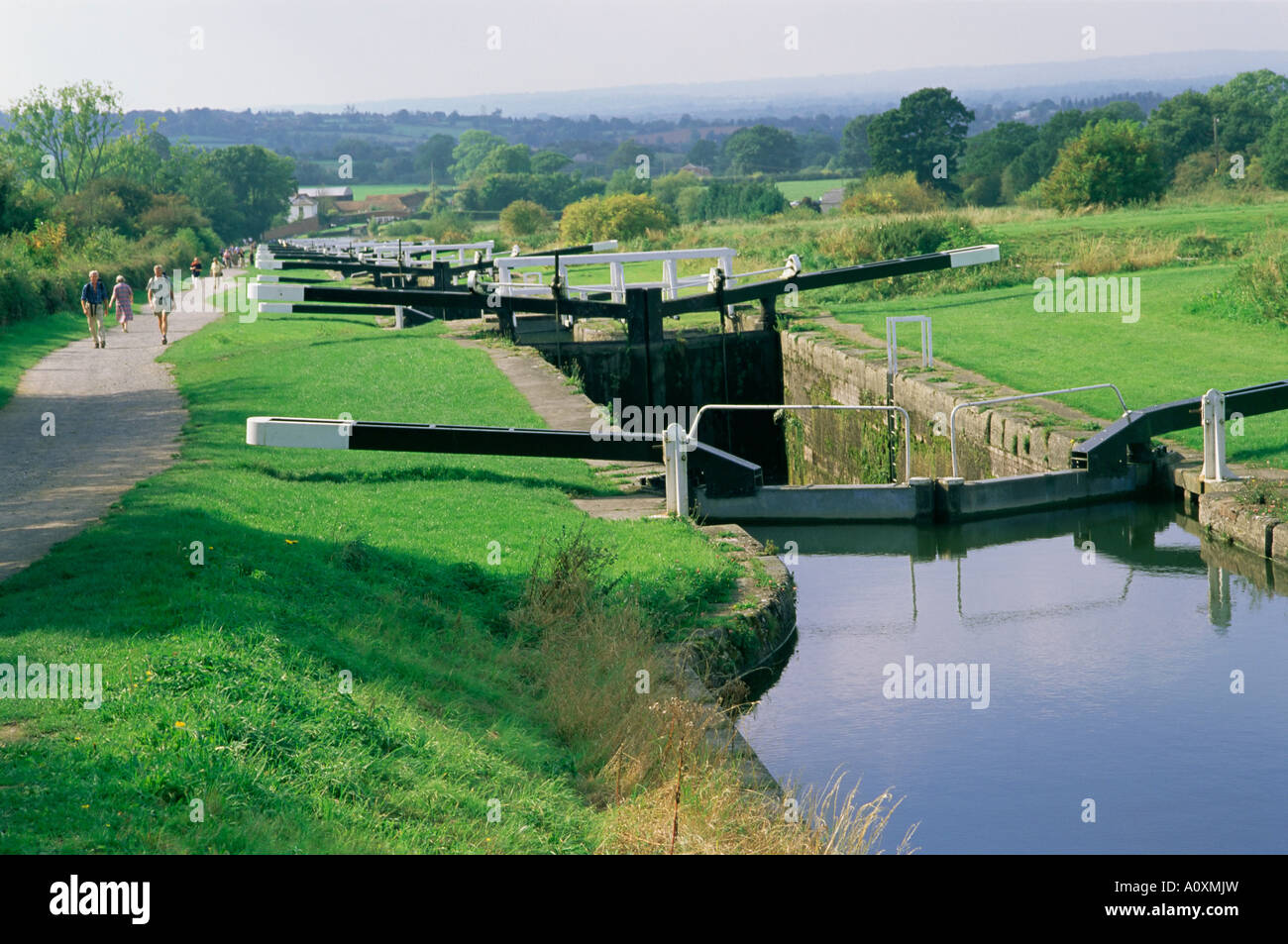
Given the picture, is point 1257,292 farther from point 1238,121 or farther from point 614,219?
point 1238,121

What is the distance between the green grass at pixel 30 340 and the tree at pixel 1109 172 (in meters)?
35.2

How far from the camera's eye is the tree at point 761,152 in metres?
171

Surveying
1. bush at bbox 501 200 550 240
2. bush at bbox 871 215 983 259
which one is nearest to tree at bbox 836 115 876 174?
bush at bbox 501 200 550 240

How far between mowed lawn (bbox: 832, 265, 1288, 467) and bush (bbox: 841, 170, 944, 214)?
25143 millimetres

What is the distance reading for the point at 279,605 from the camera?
25.4ft

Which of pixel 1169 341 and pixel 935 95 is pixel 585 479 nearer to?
pixel 1169 341

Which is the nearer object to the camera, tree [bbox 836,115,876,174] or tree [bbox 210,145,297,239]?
tree [bbox 210,145,297,239]

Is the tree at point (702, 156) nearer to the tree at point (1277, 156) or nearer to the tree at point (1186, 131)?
the tree at point (1186, 131)

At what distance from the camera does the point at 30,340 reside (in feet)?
101

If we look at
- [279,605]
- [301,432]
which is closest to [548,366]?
[301,432]

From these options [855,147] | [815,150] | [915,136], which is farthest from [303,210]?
[915,136]

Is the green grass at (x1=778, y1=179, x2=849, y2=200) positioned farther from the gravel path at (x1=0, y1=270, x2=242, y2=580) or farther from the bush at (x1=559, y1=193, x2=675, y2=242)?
the gravel path at (x1=0, y1=270, x2=242, y2=580)

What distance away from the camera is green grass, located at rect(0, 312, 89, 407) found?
919 inches

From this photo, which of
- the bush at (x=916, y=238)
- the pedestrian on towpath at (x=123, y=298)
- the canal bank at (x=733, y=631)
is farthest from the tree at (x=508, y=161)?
the canal bank at (x=733, y=631)
